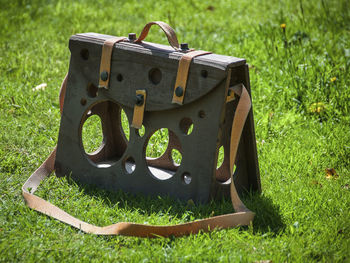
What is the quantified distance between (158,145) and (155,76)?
2.81 ft

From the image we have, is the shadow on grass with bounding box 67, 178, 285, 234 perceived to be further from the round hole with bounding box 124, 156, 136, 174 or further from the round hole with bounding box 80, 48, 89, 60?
the round hole with bounding box 80, 48, 89, 60

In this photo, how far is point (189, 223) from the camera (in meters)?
2.72

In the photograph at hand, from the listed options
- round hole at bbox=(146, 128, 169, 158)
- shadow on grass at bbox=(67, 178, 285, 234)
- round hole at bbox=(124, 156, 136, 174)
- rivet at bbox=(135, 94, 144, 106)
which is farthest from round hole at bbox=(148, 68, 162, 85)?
round hole at bbox=(146, 128, 169, 158)

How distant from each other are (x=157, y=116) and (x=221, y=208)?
640 millimetres

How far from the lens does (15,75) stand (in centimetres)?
488

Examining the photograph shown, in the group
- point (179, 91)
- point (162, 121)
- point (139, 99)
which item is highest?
point (179, 91)

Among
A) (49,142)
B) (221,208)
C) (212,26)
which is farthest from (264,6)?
(221,208)

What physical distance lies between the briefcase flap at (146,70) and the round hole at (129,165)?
425 millimetres

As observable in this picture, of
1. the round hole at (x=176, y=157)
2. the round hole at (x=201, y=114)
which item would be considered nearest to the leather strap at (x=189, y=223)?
the round hole at (x=201, y=114)

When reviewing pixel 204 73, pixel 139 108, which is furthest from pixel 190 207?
pixel 204 73

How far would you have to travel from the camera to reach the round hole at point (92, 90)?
10.7ft

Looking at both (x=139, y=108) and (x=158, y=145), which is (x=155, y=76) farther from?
(x=158, y=145)

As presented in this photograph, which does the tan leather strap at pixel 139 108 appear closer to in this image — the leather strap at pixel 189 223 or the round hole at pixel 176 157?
the leather strap at pixel 189 223

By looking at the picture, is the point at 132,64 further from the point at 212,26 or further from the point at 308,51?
the point at 212,26
